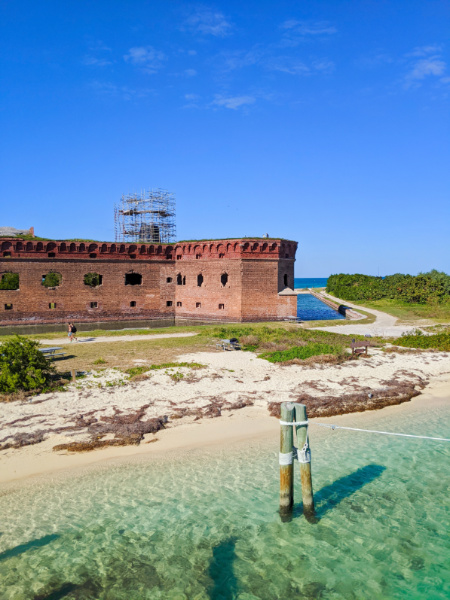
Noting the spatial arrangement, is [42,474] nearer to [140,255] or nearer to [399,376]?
[399,376]

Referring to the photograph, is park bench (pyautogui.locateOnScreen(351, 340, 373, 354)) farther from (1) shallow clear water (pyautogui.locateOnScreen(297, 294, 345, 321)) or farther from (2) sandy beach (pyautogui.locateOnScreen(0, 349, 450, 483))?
(1) shallow clear water (pyautogui.locateOnScreen(297, 294, 345, 321))

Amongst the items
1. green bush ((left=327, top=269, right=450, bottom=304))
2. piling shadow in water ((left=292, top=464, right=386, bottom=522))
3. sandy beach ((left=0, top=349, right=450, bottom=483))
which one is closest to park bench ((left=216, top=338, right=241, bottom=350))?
sandy beach ((left=0, top=349, right=450, bottom=483))

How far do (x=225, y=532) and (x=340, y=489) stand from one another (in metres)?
2.59

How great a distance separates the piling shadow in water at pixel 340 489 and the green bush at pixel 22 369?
28.9ft

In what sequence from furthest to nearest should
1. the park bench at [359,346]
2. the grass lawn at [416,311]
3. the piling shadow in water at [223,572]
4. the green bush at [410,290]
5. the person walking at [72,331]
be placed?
the green bush at [410,290] → the grass lawn at [416,311] → the person walking at [72,331] → the park bench at [359,346] → the piling shadow in water at [223,572]

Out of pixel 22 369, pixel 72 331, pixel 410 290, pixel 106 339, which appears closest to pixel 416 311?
pixel 410 290

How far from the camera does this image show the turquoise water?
6.01 metres

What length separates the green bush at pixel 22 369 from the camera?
→ 1283cm

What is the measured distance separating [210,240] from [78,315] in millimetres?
10631

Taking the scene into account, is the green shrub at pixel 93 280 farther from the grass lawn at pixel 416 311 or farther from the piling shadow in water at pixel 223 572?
the piling shadow in water at pixel 223 572

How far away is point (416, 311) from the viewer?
34.2m

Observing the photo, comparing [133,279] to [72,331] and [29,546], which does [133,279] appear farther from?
[29,546]

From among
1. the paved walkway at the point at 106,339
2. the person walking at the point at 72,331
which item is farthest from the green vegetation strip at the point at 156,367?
the person walking at the point at 72,331

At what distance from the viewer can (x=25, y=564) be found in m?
6.32
